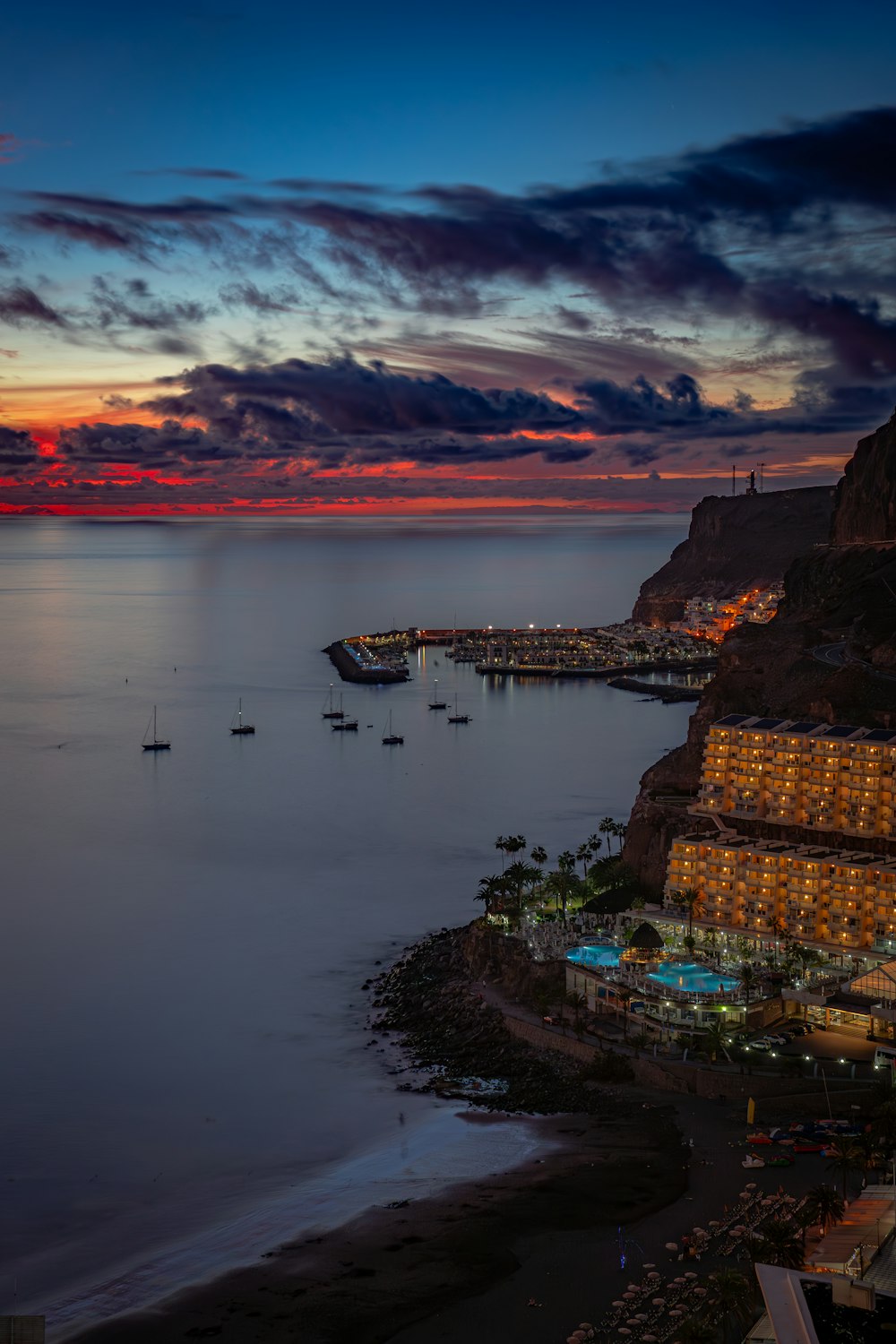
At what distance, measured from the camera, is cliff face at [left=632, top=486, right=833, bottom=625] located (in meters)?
156

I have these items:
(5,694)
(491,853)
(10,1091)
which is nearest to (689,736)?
(491,853)

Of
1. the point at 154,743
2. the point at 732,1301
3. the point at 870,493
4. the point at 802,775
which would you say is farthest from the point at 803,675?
the point at 154,743

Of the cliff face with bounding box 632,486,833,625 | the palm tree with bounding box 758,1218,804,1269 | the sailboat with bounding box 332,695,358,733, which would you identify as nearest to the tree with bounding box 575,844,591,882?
the palm tree with bounding box 758,1218,804,1269

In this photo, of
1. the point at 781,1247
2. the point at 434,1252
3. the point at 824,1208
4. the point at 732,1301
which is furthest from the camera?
the point at 434,1252

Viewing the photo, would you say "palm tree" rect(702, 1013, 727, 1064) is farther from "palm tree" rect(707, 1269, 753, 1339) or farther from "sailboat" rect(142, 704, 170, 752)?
"sailboat" rect(142, 704, 170, 752)

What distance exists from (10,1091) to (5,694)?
6875 cm

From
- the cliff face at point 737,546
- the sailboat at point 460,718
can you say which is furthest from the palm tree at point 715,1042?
the cliff face at point 737,546

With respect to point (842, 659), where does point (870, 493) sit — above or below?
above

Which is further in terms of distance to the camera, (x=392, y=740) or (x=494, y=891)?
(x=392, y=740)

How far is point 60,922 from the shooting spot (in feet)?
150

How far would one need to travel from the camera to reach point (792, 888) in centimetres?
3869

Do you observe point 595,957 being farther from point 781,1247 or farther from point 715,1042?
point 781,1247

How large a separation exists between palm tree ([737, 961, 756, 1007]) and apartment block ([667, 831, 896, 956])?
142 inches

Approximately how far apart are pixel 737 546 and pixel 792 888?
128m
